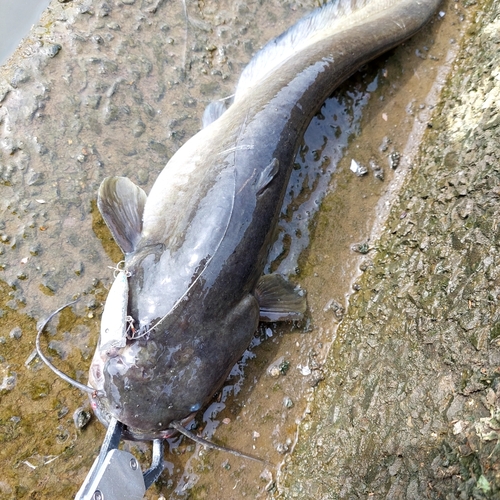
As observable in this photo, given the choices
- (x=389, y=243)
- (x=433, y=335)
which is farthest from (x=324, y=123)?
(x=433, y=335)

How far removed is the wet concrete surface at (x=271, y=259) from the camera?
2.91 meters

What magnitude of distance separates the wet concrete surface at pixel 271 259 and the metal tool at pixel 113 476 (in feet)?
1.68

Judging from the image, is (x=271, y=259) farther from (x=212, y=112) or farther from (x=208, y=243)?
(x=212, y=112)

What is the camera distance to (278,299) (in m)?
3.28

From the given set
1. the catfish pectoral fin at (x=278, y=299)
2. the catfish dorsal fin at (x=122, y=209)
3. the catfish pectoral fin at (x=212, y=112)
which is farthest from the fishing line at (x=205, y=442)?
the catfish pectoral fin at (x=212, y=112)

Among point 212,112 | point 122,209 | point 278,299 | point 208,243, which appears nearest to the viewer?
point 208,243

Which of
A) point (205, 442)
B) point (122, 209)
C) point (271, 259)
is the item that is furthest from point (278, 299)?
point (122, 209)

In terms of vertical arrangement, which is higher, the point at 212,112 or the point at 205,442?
the point at 212,112

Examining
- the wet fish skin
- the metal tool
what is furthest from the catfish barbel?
the metal tool

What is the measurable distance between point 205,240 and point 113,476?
146cm

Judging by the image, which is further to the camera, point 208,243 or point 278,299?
point 278,299

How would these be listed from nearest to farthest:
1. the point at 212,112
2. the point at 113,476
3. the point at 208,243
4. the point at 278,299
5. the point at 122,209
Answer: the point at 113,476 → the point at 208,243 → the point at 122,209 → the point at 278,299 → the point at 212,112

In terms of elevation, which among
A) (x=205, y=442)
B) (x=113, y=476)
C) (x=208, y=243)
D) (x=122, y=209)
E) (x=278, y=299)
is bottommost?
(x=205, y=442)

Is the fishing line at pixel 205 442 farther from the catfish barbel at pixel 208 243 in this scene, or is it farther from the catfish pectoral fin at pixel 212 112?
the catfish pectoral fin at pixel 212 112
